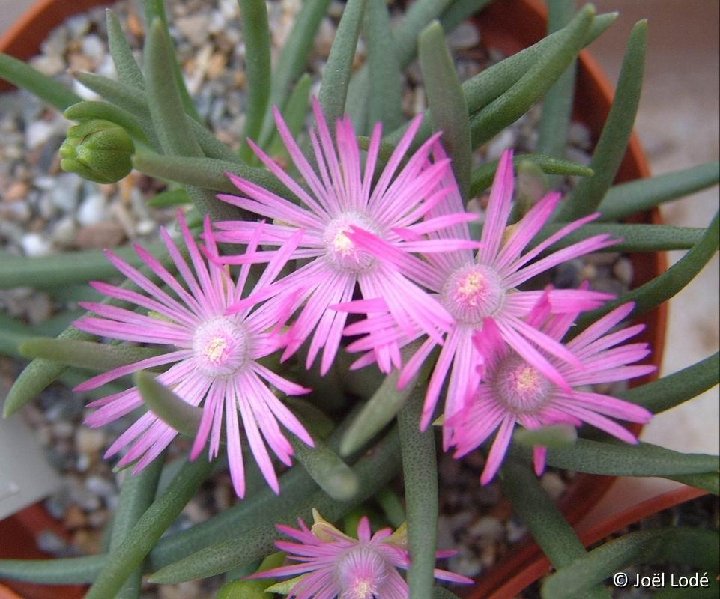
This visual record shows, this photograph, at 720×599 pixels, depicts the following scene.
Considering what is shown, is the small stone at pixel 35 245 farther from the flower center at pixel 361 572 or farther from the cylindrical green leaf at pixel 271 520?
the flower center at pixel 361 572

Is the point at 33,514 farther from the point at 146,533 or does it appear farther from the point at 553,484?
the point at 553,484

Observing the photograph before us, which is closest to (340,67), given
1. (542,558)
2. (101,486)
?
(542,558)

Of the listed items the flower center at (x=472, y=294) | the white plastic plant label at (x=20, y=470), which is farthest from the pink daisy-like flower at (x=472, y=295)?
the white plastic plant label at (x=20, y=470)

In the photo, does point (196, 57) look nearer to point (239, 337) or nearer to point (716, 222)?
point (239, 337)

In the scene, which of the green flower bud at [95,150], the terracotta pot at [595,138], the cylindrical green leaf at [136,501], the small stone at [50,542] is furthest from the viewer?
the small stone at [50,542]

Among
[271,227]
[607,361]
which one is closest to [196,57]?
[271,227]

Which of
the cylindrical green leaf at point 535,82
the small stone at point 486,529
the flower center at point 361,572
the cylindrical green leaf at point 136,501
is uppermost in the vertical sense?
the cylindrical green leaf at point 535,82

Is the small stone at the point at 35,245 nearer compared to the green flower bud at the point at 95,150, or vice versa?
the green flower bud at the point at 95,150
